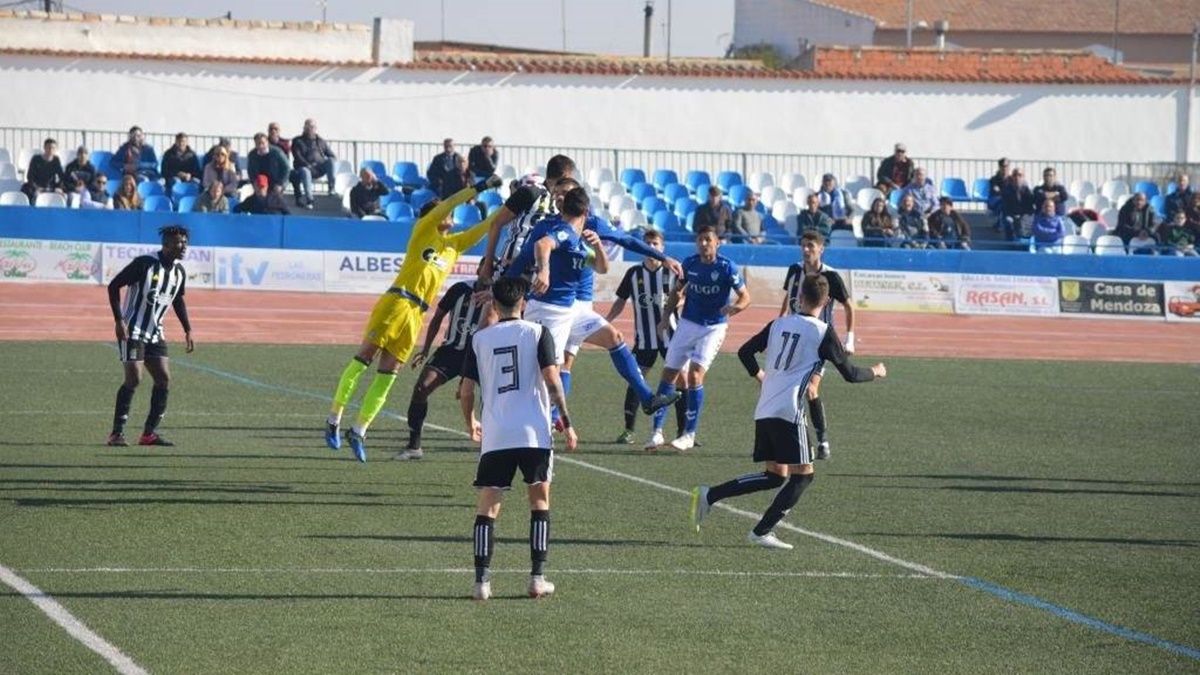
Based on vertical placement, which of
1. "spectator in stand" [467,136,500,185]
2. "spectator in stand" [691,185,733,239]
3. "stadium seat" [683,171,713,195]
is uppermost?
"spectator in stand" [467,136,500,185]

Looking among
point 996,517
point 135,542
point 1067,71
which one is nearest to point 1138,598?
point 996,517

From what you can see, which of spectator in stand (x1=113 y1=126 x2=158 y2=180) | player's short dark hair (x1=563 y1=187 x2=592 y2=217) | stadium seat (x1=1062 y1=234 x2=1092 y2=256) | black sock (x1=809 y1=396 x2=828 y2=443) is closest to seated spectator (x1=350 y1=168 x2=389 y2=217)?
spectator in stand (x1=113 y1=126 x2=158 y2=180)

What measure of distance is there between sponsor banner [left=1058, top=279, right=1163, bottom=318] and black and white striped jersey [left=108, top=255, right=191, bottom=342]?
68.0 feet

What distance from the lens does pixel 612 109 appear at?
4150 centimetres

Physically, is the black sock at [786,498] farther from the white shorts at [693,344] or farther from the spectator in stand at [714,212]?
the spectator in stand at [714,212]

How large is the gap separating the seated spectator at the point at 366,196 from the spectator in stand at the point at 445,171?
1.21 metres

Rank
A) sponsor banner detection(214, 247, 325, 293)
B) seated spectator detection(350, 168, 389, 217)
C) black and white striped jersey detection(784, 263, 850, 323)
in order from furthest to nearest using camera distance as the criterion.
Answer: seated spectator detection(350, 168, 389, 217), sponsor banner detection(214, 247, 325, 293), black and white striped jersey detection(784, 263, 850, 323)

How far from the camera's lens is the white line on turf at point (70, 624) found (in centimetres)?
804

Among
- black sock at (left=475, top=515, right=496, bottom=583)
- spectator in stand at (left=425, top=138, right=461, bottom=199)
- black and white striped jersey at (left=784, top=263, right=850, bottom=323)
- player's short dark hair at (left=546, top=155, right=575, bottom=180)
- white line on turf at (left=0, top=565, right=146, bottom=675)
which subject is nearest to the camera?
white line on turf at (left=0, top=565, right=146, bottom=675)

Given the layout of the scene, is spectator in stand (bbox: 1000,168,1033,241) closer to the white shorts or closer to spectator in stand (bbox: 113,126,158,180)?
spectator in stand (bbox: 113,126,158,180)

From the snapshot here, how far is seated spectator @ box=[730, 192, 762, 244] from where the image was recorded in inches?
1314

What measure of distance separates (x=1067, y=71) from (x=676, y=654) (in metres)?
40.1

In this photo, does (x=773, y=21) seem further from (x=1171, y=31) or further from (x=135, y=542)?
(x=135, y=542)

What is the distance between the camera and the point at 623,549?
1120cm
